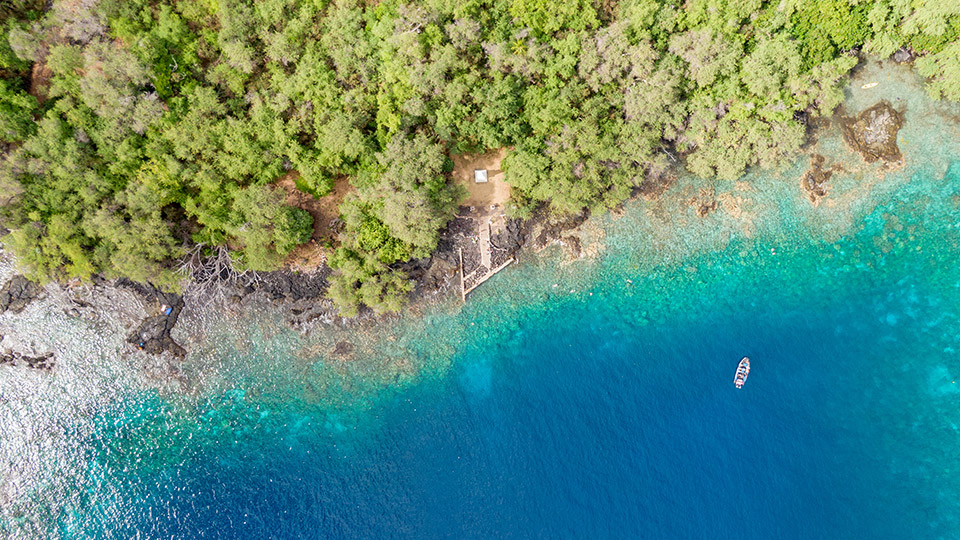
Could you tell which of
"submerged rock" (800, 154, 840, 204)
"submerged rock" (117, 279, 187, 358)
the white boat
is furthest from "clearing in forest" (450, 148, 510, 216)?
"submerged rock" (117, 279, 187, 358)

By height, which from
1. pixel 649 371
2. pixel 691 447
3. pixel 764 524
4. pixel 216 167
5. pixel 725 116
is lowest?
pixel 764 524

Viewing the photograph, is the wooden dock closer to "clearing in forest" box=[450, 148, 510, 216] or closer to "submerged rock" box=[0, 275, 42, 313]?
"clearing in forest" box=[450, 148, 510, 216]

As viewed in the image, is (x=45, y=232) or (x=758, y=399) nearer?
(x=45, y=232)

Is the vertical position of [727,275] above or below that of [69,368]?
above

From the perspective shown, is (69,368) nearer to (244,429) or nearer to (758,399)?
(244,429)

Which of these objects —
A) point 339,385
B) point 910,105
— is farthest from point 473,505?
point 910,105

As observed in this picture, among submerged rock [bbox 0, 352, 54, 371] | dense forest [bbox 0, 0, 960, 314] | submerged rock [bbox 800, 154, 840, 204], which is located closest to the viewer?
dense forest [bbox 0, 0, 960, 314]

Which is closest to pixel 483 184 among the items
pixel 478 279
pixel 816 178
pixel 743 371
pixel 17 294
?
pixel 478 279
